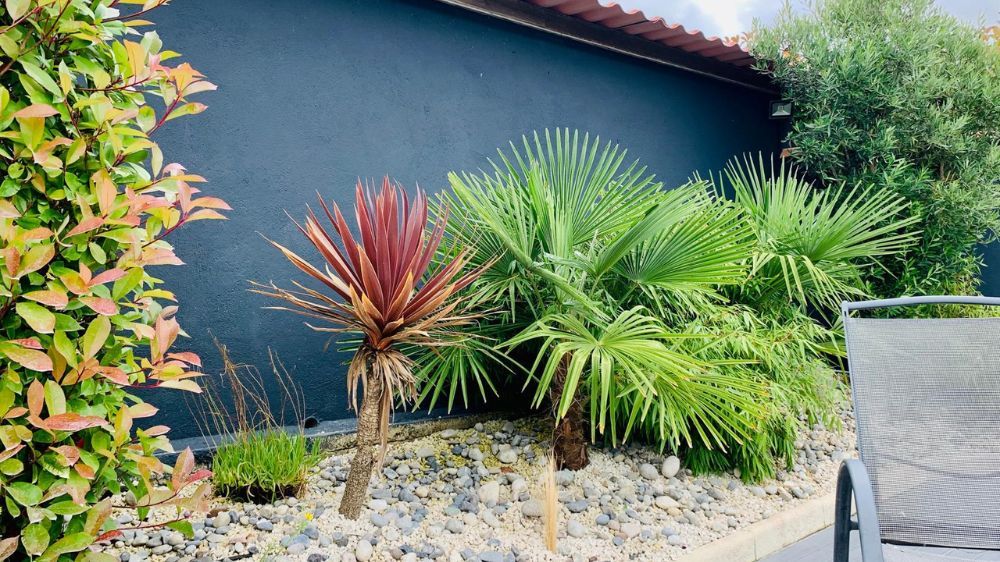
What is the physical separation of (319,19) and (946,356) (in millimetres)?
3378

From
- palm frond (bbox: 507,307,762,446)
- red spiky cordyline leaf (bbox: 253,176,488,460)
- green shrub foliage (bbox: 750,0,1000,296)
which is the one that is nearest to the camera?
red spiky cordyline leaf (bbox: 253,176,488,460)

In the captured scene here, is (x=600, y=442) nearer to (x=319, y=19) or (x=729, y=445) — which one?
(x=729, y=445)

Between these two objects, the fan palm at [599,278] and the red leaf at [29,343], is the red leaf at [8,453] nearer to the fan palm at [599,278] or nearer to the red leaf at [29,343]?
the red leaf at [29,343]

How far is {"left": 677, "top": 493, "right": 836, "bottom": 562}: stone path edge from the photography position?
291 cm

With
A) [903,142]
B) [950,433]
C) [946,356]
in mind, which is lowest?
[950,433]

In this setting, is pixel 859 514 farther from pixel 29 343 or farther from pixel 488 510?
pixel 29 343

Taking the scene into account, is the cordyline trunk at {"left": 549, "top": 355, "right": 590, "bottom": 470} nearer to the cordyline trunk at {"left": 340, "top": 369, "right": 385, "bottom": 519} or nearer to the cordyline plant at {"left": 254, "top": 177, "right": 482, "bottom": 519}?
the cordyline plant at {"left": 254, "top": 177, "right": 482, "bottom": 519}

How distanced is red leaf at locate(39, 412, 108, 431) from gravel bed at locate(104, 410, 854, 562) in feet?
1.95

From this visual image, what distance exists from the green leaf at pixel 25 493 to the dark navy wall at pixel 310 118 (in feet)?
5.59

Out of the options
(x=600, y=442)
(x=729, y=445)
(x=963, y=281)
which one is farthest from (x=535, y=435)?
(x=963, y=281)

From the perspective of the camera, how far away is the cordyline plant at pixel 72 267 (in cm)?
164

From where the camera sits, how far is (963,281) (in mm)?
5816

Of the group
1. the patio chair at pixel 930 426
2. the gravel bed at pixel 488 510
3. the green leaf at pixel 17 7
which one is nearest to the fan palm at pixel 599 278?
the gravel bed at pixel 488 510

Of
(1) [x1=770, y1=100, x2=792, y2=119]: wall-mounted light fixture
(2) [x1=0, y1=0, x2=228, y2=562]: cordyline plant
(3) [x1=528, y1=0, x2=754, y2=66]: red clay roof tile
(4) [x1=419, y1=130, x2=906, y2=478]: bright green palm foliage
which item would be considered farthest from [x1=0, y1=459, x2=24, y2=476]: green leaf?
(1) [x1=770, y1=100, x2=792, y2=119]: wall-mounted light fixture
